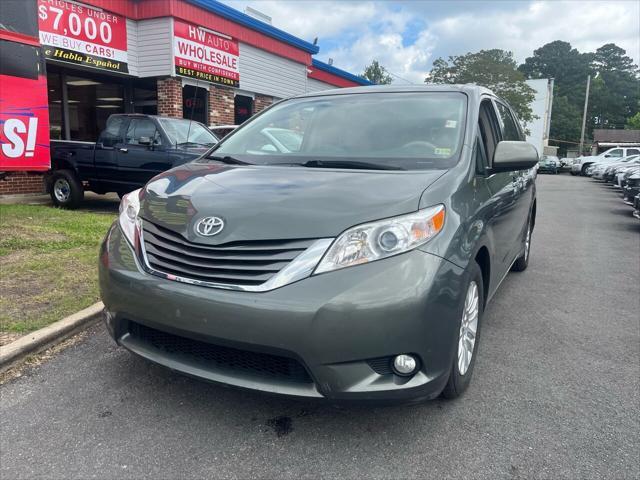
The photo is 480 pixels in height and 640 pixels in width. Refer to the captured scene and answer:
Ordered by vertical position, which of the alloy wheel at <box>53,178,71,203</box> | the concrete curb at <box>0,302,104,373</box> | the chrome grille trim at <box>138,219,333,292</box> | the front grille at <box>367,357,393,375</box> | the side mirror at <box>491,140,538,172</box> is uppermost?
the side mirror at <box>491,140,538,172</box>

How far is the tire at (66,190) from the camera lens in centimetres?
916

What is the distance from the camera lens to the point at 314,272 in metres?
2.13

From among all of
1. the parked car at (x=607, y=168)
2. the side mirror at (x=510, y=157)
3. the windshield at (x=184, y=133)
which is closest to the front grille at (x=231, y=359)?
the side mirror at (x=510, y=157)

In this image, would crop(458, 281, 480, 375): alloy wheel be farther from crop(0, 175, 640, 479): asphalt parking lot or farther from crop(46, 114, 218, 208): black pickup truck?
crop(46, 114, 218, 208): black pickup truck

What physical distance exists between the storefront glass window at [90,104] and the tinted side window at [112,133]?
4.02 m

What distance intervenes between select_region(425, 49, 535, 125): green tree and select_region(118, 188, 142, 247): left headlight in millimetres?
43341

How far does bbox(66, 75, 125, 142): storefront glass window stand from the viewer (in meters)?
12.9

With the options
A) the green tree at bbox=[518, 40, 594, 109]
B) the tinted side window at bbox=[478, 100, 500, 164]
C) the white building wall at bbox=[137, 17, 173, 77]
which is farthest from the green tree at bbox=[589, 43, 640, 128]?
the tinted side window at bbox=[478, 100, 500, 164]

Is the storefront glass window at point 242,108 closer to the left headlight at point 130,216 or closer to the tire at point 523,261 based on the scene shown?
the tire at point 523,261

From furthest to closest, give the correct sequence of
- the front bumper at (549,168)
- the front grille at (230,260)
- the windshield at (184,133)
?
the front bumper at (549,168), the windshield at (184,133), the front grille at (230,260)

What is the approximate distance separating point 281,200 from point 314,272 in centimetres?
47

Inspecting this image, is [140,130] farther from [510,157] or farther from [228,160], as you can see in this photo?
[510,157]

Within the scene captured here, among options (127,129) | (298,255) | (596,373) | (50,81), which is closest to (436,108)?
(298,255)

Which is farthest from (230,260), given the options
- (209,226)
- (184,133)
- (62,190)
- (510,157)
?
(62,190)
